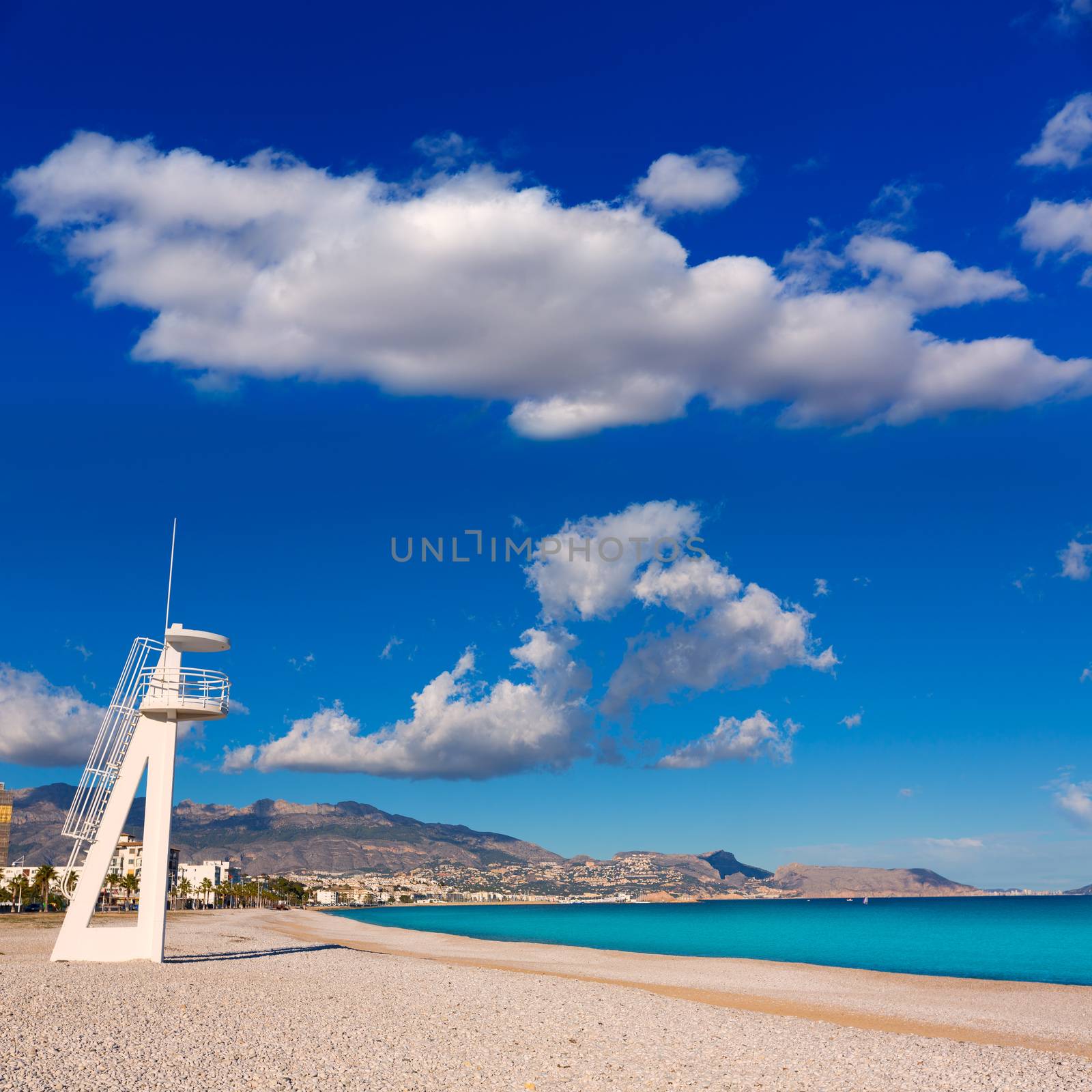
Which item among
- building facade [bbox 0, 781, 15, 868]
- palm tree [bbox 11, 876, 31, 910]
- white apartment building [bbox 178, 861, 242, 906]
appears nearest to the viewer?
palm tree [bbox 11, 876, 31, 910]

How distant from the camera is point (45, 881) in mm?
118688

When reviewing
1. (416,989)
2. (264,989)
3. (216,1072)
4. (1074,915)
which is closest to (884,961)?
(416,989)

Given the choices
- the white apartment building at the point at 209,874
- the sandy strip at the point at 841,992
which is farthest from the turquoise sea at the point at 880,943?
the white apartment building at the point at 209,874

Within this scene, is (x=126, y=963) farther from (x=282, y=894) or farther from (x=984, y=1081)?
(x=282, y=894)

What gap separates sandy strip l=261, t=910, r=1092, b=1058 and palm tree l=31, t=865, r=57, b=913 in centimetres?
7783

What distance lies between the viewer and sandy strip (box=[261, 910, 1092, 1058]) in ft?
84.0

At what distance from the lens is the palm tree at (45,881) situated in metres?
118

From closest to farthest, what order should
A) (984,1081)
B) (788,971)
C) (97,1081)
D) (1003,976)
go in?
(97,1081), (984,1081), (788,971), (1003,976)

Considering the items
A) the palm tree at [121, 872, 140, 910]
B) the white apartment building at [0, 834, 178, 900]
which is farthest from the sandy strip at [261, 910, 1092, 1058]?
the white apartment building at [0, 834, 178, 900]

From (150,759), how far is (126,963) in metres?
5.79

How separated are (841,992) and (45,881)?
114 meters

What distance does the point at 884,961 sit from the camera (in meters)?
61.0

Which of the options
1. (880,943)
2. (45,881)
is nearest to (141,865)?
(880,943)

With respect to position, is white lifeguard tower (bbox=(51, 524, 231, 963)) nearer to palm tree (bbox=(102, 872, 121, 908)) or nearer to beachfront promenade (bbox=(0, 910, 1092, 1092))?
beachfront promenade (bbox=(0, 910, 1092, 1092))
